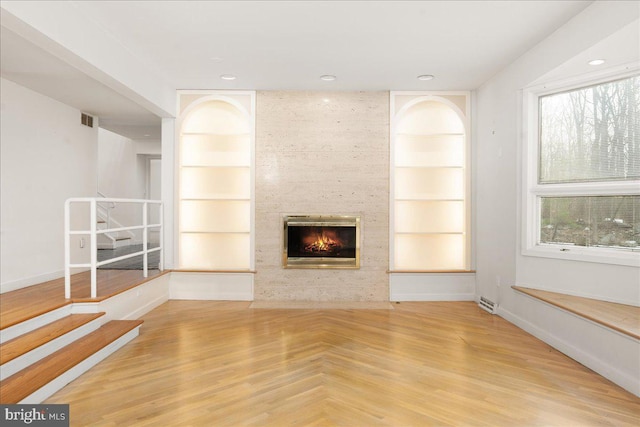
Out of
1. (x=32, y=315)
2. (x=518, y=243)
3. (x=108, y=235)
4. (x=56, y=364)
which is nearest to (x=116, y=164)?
(x=108, y=235)

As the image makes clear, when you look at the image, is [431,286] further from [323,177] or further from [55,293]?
[55,293]

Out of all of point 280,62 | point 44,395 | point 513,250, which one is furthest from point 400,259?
point 44,395

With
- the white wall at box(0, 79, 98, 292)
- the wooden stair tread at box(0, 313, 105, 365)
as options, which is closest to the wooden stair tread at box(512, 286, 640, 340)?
the wooden stair tread at box(0, 313, 105, 365)

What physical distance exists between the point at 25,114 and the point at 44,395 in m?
3.43

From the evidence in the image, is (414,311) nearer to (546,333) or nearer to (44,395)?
(546,333)

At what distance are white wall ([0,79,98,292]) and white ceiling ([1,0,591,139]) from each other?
25cm

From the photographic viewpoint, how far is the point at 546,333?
342 cm

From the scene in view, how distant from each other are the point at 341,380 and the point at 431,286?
2.75 meters

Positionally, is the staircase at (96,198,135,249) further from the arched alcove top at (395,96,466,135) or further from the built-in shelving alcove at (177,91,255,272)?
the arched alcove top at (395,96,466,135)

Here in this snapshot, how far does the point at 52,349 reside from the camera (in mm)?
2785


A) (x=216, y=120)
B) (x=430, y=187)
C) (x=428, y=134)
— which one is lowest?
(x=430, y=187)

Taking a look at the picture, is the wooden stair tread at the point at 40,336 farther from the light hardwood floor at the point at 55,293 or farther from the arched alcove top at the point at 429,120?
the arched alcove top at the point at 429,120

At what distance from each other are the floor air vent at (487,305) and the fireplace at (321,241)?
1.55 m

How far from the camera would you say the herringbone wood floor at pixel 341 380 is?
2172 mm
